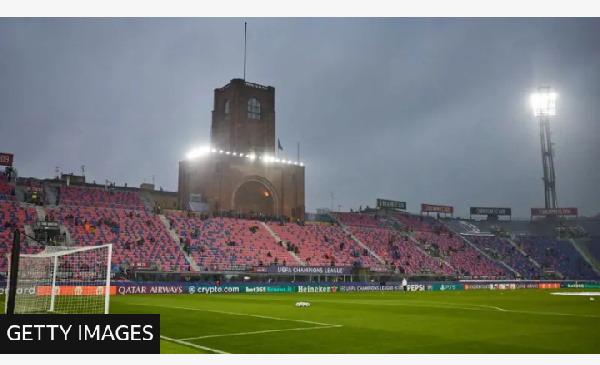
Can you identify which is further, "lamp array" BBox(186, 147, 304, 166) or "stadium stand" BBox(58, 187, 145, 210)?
"lamp array" BBox(186, 147, 304, 166)

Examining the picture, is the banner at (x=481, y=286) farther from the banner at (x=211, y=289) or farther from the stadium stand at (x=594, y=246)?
the stadium stand at (x=594, y=246)

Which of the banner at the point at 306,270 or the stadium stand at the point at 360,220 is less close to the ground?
the stadium stand at the point at 360,220

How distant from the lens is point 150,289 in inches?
1913

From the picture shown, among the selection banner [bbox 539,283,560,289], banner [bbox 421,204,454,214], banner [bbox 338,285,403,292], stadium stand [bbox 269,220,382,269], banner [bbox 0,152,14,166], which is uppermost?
banner [bbox 0,152,14,166]

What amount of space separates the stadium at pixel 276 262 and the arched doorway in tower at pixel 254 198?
0.67ft

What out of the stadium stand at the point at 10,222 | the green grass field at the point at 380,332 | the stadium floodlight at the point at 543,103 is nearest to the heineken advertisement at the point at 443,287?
the green grass field at the point at 380,332

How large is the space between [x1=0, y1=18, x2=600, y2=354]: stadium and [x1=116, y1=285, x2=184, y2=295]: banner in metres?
0.12

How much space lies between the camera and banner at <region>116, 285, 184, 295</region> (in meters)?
46.8

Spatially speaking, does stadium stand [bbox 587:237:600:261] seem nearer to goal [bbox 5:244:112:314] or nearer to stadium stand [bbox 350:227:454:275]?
stadium stand [bbox 350:227:454:275]

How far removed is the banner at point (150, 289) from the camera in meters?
46.8

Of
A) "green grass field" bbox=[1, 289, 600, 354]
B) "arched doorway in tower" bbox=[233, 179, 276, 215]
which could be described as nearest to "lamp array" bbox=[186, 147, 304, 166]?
"arched doorway in tower" bbox=[233, 179, 276, 215]

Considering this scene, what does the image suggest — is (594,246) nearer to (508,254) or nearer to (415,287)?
(508,254)

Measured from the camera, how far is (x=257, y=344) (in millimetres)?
15242
